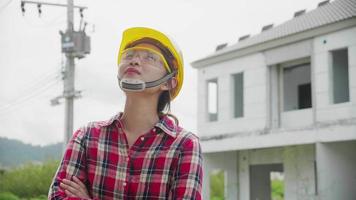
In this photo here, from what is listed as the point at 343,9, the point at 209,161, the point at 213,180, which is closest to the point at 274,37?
the point at 343,9

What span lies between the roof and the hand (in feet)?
40.4

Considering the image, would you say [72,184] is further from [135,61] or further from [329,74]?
[329,74]

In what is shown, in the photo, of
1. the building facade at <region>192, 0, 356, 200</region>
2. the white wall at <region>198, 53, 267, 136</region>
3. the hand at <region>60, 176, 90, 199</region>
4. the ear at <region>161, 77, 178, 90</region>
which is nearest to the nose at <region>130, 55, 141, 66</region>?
the ear at <region>161, 77, 178, 90</region>

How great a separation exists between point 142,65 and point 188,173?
0.36 m

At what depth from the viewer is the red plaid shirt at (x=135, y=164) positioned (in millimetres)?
A: 1901

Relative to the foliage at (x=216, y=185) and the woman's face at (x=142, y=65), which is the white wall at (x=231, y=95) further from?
the woman's face at (x=142, y=65)

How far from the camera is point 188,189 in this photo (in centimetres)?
190

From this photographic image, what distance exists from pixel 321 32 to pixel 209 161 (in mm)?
5301

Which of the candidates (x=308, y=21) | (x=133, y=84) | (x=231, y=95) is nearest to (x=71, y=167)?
(x=133, y=84)

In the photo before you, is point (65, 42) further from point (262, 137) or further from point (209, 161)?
point (262, 137)

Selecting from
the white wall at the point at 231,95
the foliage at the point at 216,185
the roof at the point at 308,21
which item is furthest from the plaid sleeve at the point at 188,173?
the foliage at the point at 216,185

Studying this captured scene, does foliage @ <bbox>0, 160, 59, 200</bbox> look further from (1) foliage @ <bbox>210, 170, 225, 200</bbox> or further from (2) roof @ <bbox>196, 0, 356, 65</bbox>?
(1) foliage @ <bbox>210, 170, 225, 200</bbox>

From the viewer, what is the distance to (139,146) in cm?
195

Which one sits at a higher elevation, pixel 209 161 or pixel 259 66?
pixel 259 66
